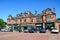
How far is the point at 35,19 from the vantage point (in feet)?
208

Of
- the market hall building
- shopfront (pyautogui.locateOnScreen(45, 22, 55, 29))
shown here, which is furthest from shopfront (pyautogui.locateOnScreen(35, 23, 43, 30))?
shopfront (pyautogui.locateOnScreen(45, 22, 55, 29))

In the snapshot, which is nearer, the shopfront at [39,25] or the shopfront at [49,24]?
the shopfront at [49,24]

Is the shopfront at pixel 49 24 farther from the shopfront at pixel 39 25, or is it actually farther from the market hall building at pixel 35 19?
the shopfront at pixel 39 25

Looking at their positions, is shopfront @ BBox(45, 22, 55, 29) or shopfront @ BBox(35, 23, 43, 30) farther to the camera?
shopfront @ BBox(35, 23, 43, 30)

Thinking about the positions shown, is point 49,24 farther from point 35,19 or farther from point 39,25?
point 35,19

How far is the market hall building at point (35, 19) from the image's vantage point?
193ft

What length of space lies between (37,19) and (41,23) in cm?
314

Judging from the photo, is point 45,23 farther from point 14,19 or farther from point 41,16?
point 14,19

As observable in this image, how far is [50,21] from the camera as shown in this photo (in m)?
58.4

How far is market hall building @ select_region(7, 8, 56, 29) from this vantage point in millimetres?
58812

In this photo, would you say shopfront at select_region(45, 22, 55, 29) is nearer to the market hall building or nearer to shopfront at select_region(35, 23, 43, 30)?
the market hall building

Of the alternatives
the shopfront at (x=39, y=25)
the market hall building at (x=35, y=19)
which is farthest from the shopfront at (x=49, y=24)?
the shopfront at (x=39, y=25)

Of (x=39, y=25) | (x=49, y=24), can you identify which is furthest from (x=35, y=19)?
(x=49, y=24)

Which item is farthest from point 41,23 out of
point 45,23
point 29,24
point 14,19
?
point 14,19
